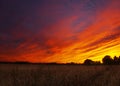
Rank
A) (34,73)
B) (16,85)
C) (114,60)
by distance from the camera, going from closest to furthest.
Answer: (16,85) → (34,73) → (114,60)

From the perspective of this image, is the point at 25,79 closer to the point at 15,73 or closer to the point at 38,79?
the point at 38,79

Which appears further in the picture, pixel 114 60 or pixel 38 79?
pixel 114 60

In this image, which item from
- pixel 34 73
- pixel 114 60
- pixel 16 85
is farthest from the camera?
pixel 114 60

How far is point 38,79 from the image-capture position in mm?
7105

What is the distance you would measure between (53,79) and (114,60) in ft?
170

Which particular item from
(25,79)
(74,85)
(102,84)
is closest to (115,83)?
(102,84)

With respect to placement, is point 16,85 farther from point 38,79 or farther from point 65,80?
point 65,80

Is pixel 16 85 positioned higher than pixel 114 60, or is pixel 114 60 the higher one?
pixel 114 60

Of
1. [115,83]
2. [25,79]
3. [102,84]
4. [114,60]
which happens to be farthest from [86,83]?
[114,60]

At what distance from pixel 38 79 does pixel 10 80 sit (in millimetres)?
726

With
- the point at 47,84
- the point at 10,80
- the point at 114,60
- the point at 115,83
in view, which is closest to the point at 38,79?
the point at 47,84

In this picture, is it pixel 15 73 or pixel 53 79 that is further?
pixel 15 73

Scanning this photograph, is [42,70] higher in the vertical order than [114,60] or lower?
lower

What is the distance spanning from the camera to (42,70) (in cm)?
780
